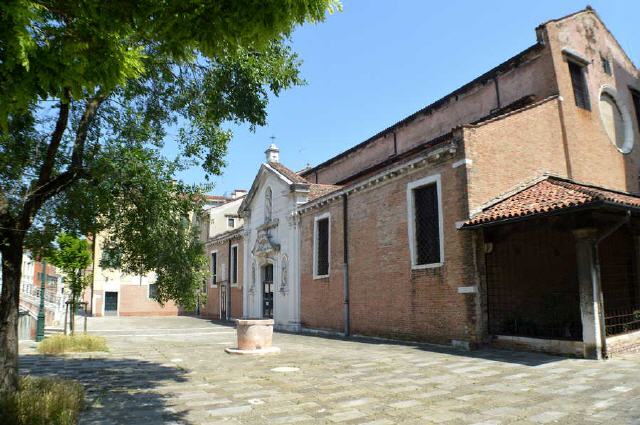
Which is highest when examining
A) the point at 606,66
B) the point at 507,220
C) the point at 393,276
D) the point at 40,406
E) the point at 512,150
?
the point at 606,66

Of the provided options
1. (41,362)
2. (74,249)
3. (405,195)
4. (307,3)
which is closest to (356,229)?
(405,195)

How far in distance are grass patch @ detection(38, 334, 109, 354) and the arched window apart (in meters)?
11.6

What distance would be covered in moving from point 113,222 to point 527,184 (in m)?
10.9

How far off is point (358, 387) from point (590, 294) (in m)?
5.98

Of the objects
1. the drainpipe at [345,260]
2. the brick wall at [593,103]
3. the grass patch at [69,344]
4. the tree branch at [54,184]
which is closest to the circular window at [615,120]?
the brick wall at [593,103]

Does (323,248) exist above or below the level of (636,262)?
above

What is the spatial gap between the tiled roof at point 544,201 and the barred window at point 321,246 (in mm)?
8371

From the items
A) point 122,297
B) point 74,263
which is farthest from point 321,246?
point 122,297

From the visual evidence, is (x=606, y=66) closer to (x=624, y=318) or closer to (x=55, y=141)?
(x=624, y=318)

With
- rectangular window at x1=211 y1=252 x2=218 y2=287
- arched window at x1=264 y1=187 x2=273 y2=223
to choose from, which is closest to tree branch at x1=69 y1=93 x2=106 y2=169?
arched window at x1=264 y1=187 x2=273 y2=223

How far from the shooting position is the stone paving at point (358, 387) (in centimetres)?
604

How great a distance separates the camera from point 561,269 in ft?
47.1

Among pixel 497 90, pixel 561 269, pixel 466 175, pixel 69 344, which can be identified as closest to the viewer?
pixel 466 175

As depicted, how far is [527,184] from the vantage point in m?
13.5
